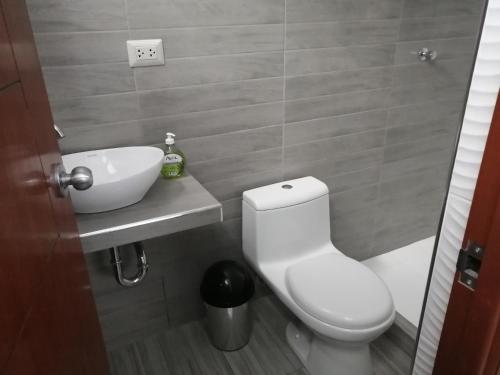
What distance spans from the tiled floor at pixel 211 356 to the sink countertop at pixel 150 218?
813 millimetres

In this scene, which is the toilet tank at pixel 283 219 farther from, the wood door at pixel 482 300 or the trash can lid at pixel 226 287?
the wood door at pixel 482 300

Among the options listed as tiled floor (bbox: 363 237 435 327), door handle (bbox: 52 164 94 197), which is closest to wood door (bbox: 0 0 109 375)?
door handle (bbox: 52 164 94 197)

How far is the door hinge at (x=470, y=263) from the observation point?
0.57 meters

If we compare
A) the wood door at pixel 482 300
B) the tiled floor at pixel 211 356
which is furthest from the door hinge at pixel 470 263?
the tiled floor at pixel 211 356

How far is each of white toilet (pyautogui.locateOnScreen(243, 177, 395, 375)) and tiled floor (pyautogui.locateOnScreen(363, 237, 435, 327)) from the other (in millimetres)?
496

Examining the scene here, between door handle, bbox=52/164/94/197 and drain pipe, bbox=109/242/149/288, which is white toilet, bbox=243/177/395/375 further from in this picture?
door handle, bbox=52/164/94/197

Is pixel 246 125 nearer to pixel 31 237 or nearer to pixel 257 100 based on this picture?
pixel 257 100

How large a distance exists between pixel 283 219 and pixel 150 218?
0.68 meters

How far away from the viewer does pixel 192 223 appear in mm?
1230

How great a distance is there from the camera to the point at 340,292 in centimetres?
151

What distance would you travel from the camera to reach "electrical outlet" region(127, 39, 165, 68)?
135 cm

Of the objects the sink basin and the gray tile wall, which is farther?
the gray tile wall

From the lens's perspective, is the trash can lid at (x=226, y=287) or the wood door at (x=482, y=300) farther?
the trash can lid at (x=226, y=287)

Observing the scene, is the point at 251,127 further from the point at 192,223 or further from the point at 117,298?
the point at 117,298
